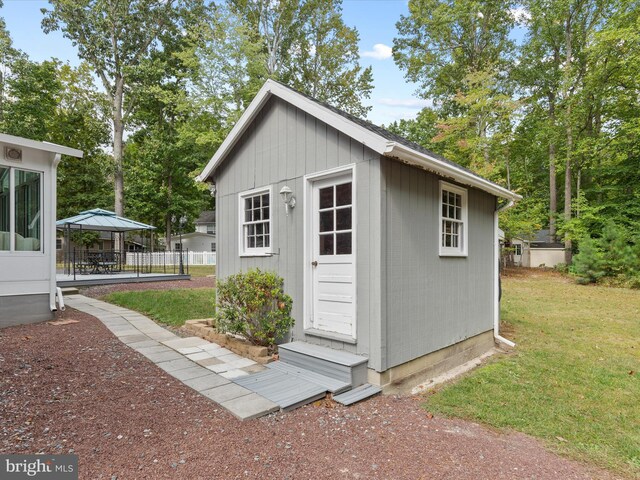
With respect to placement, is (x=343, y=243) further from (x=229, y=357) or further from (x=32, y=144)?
(x=32, y=144)

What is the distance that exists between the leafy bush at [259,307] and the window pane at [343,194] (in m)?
1.49

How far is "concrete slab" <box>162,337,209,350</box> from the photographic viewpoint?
531 centimetres

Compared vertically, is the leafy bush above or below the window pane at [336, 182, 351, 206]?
below

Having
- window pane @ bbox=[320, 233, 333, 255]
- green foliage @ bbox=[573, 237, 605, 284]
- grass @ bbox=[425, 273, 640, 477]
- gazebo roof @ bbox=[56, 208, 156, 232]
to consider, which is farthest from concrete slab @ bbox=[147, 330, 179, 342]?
green foliage @ bbox=[573, 237, 605, 284]

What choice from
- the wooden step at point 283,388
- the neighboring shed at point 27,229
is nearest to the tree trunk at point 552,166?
the wooden step at point 283,388

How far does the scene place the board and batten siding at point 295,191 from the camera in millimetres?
3904

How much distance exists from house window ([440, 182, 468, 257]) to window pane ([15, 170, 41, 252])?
23.4 ft

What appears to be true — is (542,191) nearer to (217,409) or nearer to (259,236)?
(259,236)

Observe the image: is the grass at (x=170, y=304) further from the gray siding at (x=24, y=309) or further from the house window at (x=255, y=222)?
the house window at (x=255, y=222)

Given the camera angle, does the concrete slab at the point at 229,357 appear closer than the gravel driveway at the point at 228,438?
No

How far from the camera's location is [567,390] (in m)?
4.18

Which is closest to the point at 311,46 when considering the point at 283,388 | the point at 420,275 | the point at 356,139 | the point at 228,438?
the point at 356,139

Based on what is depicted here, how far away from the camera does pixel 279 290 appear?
486 cm

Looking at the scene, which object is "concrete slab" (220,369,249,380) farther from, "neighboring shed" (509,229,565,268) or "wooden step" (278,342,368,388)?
"neighboring shed" (509,229,565,268)
